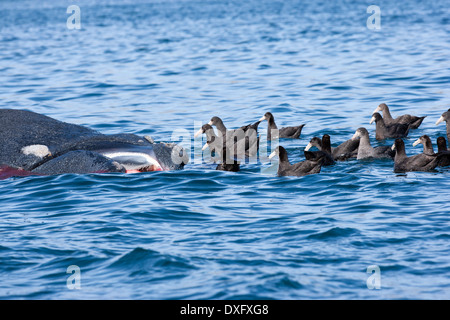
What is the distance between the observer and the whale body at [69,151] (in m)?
11.3

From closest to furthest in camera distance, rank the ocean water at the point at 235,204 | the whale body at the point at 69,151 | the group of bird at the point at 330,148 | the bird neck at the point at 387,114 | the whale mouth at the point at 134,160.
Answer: the ocean water at the point at 235,204
the whale body at the point at 69,151
the whale mouth at the point at 134,160
the group of bird at the point at 330,148
the bird neck at the point at 387,114

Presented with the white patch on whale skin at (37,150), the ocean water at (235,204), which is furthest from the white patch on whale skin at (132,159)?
the white patch on whale skin at (37,150)

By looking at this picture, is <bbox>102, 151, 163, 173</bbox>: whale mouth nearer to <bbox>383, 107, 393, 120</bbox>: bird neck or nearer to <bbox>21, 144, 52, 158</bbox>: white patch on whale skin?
<bbox>21, 144, 52, 158</bbox>: white patch on whale skin

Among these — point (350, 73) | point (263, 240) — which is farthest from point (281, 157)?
point (350, 73)

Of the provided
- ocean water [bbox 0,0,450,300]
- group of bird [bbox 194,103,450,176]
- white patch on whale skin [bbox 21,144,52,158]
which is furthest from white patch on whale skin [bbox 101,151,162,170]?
group of bird [bbox 194,103,450,176]

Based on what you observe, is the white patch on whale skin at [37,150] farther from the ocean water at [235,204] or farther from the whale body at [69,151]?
the ocean water at [235,204]

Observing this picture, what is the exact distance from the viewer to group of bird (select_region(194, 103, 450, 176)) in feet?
38.3

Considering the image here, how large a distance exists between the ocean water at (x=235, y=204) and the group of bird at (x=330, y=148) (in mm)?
263

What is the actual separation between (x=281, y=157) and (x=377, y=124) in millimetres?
3919

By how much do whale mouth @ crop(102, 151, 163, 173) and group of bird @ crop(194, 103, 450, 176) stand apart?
4.45 ft

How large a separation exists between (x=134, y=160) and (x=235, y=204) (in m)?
2.21

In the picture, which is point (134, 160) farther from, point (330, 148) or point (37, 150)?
point (330, 148)

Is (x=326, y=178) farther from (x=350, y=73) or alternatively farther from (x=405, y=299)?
(x=350, y=73)

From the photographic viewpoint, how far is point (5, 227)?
934 centimetres
